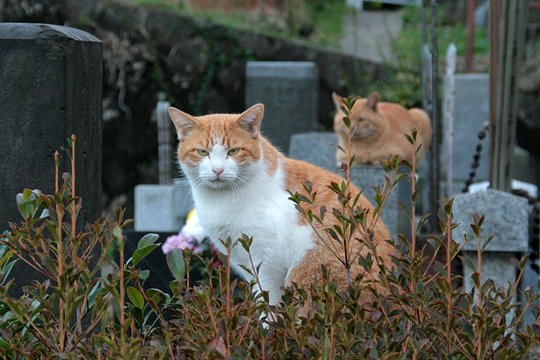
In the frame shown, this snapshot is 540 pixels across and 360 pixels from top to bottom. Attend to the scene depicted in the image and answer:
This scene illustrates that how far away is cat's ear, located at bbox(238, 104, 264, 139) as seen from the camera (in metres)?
4.30

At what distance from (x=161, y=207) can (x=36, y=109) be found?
15.0ft

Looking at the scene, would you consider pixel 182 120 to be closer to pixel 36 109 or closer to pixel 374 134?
pixel 36 109

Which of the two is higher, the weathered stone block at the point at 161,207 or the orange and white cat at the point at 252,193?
the orange and white cat at the point at 252,193

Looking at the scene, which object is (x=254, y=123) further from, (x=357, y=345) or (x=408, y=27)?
(x=408, y=27)

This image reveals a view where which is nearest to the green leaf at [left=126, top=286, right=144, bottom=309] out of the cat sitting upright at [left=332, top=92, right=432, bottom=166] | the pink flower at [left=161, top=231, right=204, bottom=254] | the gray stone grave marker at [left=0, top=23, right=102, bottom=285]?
the gray stone grave marker at [left=0, top=23, right=102, bottom=285]

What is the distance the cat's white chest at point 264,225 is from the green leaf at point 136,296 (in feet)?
5.17

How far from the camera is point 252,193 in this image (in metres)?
4.33

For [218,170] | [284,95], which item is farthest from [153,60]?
[218,170]

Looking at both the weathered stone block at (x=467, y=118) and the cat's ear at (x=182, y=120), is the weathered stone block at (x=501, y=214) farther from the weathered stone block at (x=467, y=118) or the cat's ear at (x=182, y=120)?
the weathered stone block at (x=467, y=118)

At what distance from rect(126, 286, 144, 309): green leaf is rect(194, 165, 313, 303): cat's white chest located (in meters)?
1.58

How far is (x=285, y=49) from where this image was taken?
11.5m

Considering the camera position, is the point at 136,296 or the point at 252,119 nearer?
the point at 136,296

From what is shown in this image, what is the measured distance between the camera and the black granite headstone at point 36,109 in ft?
12.2

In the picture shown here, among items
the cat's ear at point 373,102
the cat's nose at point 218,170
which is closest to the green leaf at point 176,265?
the cat's nose at point 218,170
